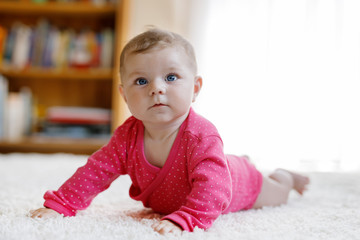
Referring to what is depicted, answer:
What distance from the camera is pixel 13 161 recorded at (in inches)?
67.9

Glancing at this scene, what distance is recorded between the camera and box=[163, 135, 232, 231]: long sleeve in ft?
2.27

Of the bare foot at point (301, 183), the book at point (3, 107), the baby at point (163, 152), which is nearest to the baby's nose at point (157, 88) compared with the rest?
the baby at point (163, 152)

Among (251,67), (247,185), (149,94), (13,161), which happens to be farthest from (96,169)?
(251,67)

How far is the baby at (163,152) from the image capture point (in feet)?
2.42

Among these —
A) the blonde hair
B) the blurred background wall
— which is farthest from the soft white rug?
the blurred background wall

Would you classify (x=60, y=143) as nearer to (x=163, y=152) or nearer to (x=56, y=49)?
(x=56, y=49)

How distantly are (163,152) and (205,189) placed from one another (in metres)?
0.16

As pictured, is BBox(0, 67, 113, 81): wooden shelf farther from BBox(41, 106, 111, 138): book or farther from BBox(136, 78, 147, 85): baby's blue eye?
BBox(136, 78, 147, 85): baby's blue eye

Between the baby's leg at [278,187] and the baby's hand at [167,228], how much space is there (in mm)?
373

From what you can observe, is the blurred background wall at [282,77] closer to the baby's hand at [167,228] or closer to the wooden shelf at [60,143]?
the wooden shelf at [60,143]

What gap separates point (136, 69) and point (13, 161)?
119cm

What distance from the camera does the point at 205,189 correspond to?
2.34ft

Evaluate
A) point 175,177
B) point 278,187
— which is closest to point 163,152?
point 175,177

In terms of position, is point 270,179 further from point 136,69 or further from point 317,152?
point 317,152
